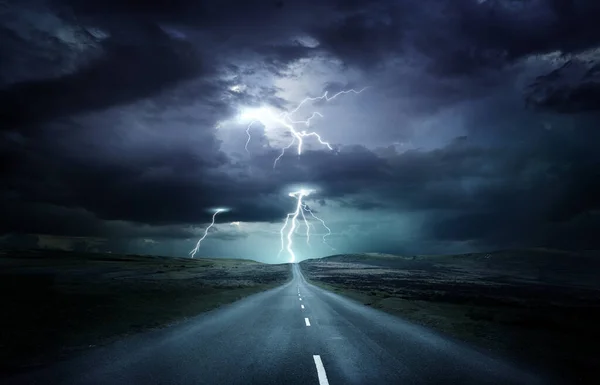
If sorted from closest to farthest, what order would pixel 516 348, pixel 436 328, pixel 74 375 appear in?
pixel 74 375, pixel 516 348, pixel 436 328

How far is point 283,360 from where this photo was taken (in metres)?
8.66

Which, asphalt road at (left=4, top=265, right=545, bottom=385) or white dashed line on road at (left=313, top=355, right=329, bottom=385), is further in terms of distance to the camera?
asphalt road at (left=4, top=265, right=545, bottom=385)

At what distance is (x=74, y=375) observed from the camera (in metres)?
7.27

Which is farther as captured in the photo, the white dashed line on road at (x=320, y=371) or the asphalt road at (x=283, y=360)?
the asphalt road at (x=283, y=360)

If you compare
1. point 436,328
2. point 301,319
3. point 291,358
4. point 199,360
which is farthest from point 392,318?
point 199,360

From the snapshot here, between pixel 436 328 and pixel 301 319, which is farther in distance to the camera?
pixel 301 319

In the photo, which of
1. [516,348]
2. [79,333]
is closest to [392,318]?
[516,348]

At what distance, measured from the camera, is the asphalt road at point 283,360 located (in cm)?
711

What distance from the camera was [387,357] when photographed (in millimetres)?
8938

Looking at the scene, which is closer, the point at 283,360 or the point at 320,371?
the point at 320,371

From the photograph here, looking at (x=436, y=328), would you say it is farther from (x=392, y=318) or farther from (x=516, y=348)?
(x=516, y=348)

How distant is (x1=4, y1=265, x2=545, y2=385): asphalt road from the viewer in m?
7.11

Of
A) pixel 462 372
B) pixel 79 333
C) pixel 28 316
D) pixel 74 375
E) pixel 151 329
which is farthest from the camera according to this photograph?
pixel 28 316

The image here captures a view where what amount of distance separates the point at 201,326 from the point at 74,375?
6.86m
